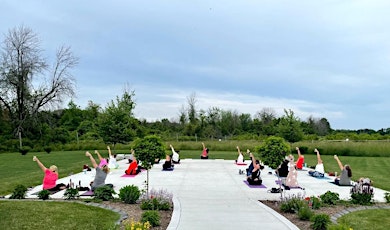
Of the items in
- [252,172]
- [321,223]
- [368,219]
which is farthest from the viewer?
[252,172]

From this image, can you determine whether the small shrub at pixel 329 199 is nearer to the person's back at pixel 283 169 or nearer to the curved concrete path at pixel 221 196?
the curved concrete path at pixel 221 196

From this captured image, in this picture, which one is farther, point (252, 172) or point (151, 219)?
point (252, 172)

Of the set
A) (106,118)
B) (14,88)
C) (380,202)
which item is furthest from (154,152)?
(14,88)

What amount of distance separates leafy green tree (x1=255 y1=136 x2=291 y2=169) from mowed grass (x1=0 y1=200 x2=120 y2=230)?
487 cm

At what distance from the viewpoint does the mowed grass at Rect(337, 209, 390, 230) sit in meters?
7.95

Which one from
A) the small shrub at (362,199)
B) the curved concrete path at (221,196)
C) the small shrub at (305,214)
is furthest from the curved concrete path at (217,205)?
the small shrub at (362,199)

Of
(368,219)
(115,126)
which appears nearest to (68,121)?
(115,126)

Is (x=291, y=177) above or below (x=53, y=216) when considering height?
above

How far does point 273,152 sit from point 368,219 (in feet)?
10.5

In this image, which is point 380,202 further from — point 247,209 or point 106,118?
point 106,118

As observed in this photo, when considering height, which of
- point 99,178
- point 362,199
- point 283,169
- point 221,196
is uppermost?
point 283,169

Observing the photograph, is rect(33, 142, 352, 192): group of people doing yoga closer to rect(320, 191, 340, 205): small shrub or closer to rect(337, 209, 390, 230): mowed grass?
rect(320, 191, 340, 205): small shrub

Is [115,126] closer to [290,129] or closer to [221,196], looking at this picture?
[290,129]

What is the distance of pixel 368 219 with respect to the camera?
28.2 feet
